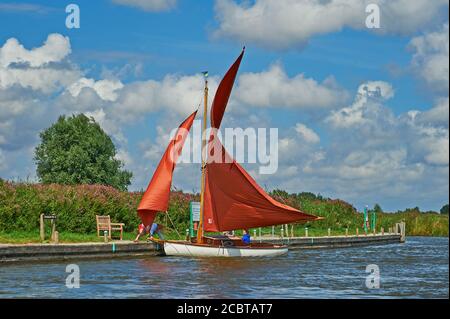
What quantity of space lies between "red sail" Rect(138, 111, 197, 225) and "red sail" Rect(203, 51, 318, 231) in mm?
1465

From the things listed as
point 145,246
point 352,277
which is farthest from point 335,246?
point 352,277

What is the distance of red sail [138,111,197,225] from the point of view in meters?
41.2

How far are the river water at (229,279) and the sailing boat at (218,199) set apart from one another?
0.94 metres

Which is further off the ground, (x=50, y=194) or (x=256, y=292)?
(x=50, y=194)

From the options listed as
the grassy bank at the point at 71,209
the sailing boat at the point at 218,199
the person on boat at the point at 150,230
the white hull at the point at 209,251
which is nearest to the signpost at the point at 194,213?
the grassy bank at the point at 71,209

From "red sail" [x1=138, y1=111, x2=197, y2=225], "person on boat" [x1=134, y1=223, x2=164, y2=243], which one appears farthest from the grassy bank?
"red sail" [x1=138, y1=111, x2=197, y2=225]

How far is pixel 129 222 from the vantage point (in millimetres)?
48031

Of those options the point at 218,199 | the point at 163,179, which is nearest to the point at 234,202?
the point at 218,199

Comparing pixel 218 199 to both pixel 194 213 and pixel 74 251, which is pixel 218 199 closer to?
pixel 194 213

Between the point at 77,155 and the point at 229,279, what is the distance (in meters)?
49.5
